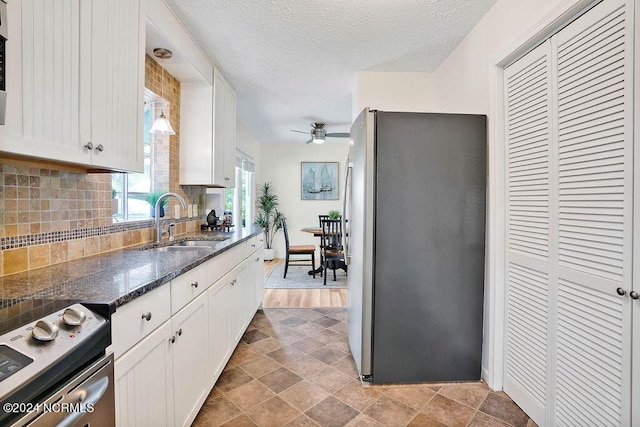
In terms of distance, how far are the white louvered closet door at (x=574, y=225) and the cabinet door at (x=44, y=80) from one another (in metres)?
2.13

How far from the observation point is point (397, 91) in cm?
304

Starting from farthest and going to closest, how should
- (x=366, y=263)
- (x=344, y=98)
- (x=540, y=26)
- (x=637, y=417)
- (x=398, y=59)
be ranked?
(x=344, y=98)
(x=398, y=59)
(x=366, y=263)
(x=540, y=26)
(x=637, y=417)

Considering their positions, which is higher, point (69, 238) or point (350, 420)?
point (69, 238)

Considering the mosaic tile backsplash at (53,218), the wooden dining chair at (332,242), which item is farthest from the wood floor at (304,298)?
the mosaic tile backsplash at (53,218)

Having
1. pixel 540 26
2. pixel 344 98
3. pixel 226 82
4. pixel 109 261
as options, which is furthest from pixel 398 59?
pixel 109 261

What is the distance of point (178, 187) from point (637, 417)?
10.4 feet

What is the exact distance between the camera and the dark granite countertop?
0.98 m

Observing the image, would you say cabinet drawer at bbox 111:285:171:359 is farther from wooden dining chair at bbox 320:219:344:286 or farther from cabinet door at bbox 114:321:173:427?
wooden dining chair at bbox 320:219:344:286

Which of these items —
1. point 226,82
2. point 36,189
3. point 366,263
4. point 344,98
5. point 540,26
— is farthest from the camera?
point 344,98

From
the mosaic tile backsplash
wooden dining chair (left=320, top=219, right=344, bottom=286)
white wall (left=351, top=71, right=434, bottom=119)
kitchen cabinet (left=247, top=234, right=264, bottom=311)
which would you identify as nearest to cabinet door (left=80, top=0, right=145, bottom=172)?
the mosaic tile backsplash

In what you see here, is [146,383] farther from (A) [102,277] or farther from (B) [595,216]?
(B) [595,216]

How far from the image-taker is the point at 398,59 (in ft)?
9.00

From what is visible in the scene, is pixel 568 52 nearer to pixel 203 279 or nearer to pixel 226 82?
pixel 203 279

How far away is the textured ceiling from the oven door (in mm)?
2118
